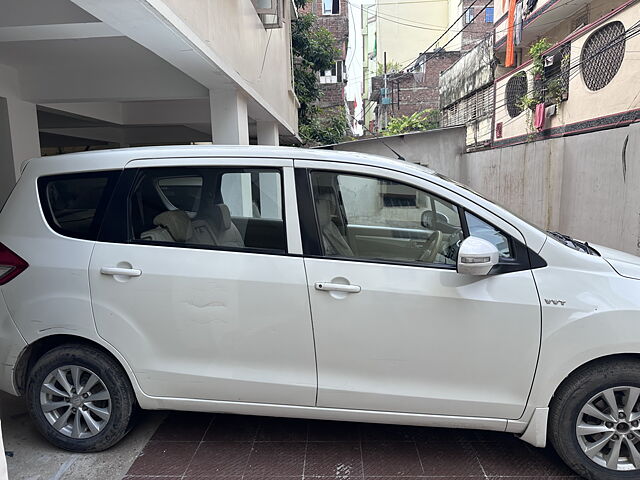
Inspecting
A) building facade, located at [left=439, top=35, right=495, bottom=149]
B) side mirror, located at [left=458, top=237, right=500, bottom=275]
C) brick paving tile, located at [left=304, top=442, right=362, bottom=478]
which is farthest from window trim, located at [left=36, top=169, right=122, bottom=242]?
building facade, located at [left=439, top=35, right=495, bottom=149]

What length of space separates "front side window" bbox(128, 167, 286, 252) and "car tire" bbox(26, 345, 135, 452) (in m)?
0.84

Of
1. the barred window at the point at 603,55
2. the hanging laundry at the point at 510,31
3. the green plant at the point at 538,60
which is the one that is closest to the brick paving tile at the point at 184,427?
the barred window at the point at 603,55

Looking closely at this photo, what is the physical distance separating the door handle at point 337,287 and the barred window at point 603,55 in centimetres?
789

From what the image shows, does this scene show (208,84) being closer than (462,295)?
No

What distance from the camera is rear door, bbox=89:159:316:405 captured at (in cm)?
273

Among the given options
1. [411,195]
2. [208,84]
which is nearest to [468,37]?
[208,84]

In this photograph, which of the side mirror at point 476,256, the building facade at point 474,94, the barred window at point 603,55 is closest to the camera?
the side mirror at point 476,256

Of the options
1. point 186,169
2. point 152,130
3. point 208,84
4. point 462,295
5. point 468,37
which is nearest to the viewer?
point 462,295

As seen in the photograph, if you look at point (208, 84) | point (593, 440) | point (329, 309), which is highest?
point (208, 84)

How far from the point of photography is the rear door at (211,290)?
2727mm

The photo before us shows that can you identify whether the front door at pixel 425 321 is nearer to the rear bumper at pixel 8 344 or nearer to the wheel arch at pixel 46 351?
the wheel arch at pixel 46 351

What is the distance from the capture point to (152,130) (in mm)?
11102

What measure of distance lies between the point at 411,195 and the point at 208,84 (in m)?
3.55

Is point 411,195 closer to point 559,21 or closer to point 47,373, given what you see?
point 47,373
